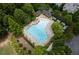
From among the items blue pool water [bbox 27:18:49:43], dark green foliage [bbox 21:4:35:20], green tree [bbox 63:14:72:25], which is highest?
dark green foliage [bbox 21:4:35:20]

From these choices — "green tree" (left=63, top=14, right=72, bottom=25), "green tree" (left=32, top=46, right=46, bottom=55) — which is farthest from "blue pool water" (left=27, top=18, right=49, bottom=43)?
"green tree" (left=63, top=14, right=72, bottom=25)

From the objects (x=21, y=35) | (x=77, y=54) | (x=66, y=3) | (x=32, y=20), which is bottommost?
(x=77, y=54)

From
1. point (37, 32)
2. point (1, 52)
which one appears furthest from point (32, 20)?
point (1, 52)

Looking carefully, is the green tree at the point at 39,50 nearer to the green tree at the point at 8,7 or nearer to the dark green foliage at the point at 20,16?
the dark green foliage at the point at 20,16

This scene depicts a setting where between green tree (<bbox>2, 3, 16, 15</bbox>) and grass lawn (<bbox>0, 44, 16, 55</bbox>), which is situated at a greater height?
green tree (<bbox>2, 3, 16, 15</bbox>)

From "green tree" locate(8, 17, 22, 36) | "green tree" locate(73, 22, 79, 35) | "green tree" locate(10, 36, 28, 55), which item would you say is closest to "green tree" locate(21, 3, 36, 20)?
"green tree" locate(8, 17, 22, 36)

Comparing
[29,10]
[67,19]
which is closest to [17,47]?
[29,10]

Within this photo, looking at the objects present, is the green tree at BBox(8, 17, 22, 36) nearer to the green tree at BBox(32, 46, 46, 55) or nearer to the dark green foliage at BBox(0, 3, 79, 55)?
the dark green foliage at BBox(0, 3, 79, 55)

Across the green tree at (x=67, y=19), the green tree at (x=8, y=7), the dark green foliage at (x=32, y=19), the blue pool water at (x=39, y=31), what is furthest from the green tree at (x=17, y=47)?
the green tree at (x=67, y=19)
